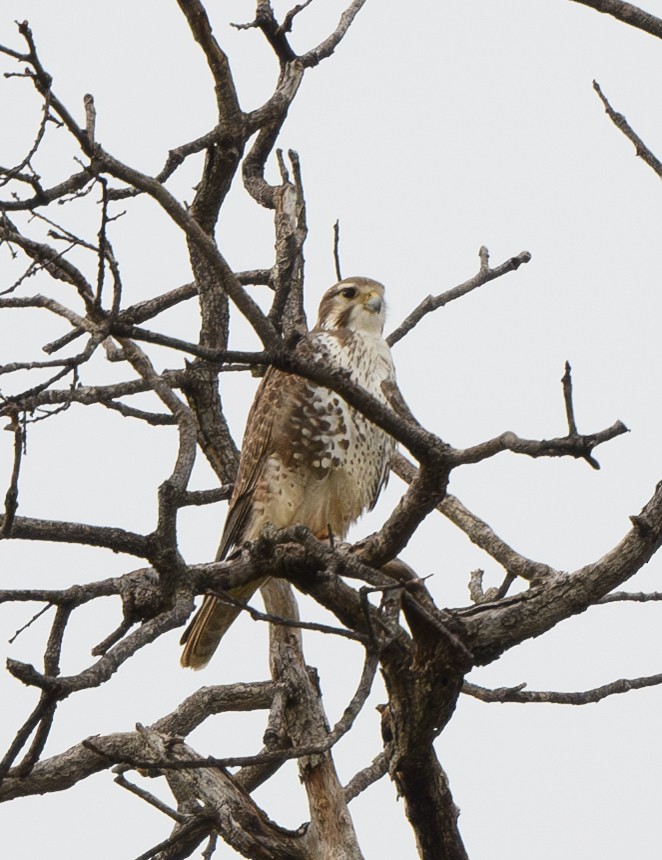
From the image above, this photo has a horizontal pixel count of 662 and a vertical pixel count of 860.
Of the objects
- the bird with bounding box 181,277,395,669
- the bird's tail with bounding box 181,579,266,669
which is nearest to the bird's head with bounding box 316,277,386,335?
the bird with bounding box 181,277,395,669

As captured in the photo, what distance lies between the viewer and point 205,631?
496 centimetres

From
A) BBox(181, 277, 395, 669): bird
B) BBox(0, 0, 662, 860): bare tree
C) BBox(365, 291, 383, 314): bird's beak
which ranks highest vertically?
BBox(365, 291, 383, 314): bird's beak

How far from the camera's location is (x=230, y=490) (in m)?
5.12

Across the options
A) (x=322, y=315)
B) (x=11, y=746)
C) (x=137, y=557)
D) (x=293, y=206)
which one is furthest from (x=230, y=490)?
(x=11, y=746)

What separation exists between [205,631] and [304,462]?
32.3 inches

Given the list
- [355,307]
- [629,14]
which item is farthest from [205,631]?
[629,14]

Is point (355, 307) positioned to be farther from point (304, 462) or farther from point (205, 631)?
point (205, 631)

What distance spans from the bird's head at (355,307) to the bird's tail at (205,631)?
1396 mm

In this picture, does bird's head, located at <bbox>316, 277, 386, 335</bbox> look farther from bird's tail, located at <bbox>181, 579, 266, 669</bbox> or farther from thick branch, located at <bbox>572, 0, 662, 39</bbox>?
thick branch, located at <bbox>572, 0, 662, 39</bbox>

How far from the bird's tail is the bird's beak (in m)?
1.49

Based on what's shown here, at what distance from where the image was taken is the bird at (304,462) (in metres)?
5.14

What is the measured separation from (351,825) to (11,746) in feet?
5.81

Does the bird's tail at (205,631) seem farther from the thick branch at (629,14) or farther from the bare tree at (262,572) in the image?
the thick branch at (629,14)

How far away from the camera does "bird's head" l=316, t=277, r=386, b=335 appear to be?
18.5ft
